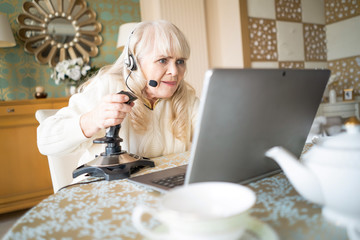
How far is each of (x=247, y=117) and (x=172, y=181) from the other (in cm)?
26

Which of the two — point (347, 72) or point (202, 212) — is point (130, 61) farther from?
point (347, 72)

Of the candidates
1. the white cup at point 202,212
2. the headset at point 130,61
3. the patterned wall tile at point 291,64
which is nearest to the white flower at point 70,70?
the headset at point 130,61

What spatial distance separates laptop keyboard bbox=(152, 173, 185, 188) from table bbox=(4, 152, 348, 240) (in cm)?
4

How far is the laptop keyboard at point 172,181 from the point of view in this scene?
0.65 meters

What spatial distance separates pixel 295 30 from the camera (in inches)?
142

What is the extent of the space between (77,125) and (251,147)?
0.64 metres

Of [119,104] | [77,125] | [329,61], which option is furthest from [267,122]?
[329,61]

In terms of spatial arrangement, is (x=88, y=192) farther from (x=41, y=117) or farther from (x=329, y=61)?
(x=329, y=61)

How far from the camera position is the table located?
414mm

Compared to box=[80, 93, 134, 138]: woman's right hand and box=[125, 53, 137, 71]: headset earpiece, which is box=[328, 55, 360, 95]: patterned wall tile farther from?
box=[80, 93, 134, 138]: woman's right hand

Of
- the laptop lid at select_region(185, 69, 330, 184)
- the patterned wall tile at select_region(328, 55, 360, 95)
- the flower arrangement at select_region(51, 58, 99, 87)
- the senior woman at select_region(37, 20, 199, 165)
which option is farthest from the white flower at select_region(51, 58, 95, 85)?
the patterned wall tile at select_region(328, 55, 360, 95)

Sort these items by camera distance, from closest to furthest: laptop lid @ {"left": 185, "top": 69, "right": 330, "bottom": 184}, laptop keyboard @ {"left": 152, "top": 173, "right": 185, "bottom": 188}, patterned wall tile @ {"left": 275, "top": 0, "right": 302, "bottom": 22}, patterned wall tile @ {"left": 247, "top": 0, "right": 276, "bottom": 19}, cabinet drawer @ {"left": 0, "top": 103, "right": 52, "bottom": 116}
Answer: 1. laptop lid @ {"left": 185, "top": 69, "right": 330, "bottom": 184}
2. laptop keyboard @ {"left": 152, "top": 173, "right": 185, "bottom": 188}
3. cabinet drawer @ {"left": 0, "top": 103, "right": 52, "bottom": 116}
4. patterned wall tile @ {"left": 247, "top": 0, "right": 276, "bottom": 19}
5. patterned wall tile @ {"left": 275, "top": 0, "right": 302, "bottom": 22}

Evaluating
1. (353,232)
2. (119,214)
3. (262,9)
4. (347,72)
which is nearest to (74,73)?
(262,9)

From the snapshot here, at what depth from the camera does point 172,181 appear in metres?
0.68
